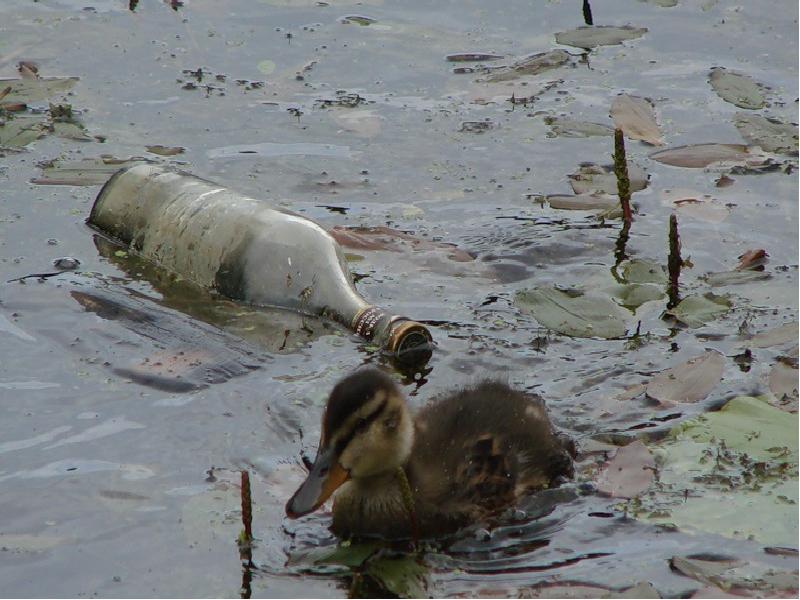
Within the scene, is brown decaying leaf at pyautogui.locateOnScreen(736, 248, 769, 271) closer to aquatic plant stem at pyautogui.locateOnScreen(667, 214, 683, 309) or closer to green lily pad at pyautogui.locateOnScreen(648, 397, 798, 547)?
aquatic plant stem at pyautogui.locateOnScreen(667, 214, 683, 309)

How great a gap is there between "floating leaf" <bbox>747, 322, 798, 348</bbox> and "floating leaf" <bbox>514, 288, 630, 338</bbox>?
59 centimetres

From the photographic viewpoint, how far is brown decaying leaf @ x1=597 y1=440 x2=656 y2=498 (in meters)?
5.10

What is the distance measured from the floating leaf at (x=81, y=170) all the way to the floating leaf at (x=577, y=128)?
2.47 meters

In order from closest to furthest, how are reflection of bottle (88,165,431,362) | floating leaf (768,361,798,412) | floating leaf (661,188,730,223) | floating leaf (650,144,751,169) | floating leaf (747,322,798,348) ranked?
floating leaf (768,361,798,412), floating leaf (747,322,798,348), reflection of bottle (88,165,431,362), floating leaf (661,188,730,223), floating leaf (650,144,751,169)

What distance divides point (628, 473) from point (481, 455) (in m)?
0.56

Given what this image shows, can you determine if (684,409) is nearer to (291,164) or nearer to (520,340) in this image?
(520,340)

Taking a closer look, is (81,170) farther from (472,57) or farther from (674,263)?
(674,263)

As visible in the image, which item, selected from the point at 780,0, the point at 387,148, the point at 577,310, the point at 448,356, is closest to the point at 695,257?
the point at 577,310

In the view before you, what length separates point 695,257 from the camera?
6.98 meters

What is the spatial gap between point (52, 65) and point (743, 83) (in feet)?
14.9

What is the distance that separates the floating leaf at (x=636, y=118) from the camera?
8.19 meters

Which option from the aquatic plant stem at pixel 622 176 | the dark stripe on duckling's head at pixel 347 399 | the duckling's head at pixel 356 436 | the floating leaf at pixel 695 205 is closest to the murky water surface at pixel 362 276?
the floating leaf at pixel 695 205

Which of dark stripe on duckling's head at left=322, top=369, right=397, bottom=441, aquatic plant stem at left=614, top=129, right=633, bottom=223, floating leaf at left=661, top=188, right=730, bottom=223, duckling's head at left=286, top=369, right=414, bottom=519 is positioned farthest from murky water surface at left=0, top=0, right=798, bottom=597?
dark stripe on duckling's head at left=322, top=369, right=397, bottom=441

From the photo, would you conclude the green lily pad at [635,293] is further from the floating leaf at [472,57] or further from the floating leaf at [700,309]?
the floating leaf at [472,57]
